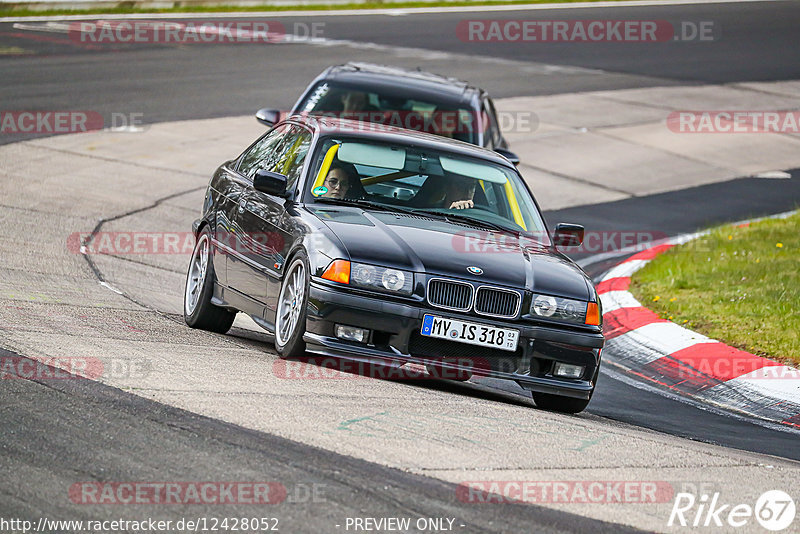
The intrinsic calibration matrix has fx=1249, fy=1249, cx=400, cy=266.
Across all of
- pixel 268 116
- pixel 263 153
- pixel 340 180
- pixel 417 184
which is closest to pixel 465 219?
pixel 417 184

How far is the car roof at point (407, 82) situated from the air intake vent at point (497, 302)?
5.81m

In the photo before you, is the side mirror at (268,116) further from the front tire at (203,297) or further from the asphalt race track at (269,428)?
the front tire at (203,297)

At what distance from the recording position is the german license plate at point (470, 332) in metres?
7.04

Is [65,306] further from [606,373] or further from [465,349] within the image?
[606,373]

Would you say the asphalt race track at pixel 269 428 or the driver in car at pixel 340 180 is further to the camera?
the driver in car at pixel 340 180

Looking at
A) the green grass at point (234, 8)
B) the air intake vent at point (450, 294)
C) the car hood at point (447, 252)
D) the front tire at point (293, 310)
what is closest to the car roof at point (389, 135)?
the car hood at point (447, 252)

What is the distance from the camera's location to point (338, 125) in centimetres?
876

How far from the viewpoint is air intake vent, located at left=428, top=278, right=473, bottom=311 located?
279 inches

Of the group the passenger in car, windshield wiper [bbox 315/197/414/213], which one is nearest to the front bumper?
windshield wiper [bbox 315/197/414/213]

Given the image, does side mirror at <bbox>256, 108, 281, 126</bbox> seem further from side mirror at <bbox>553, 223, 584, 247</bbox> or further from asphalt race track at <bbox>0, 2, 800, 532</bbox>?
side mirror at <bbox>553, 223, 584, 247</bbox>

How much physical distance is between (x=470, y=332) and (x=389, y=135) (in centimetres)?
207

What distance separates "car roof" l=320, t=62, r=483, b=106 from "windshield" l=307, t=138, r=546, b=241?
4.26 metres

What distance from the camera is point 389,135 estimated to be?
28.3 ft

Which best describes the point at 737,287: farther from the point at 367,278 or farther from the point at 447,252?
the point at 367,278
